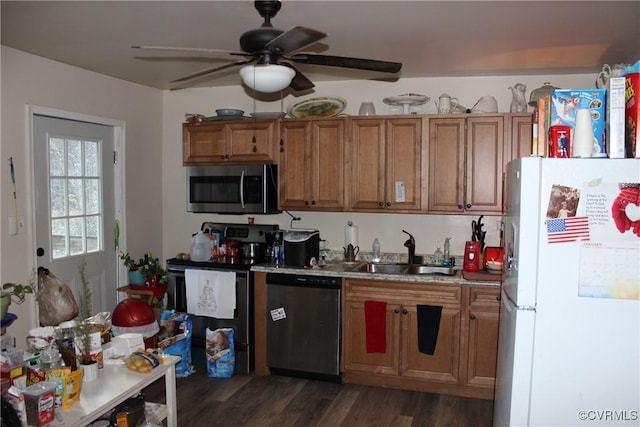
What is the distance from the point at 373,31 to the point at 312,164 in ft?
4.51

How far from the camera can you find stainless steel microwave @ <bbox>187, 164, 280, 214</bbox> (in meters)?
4.14

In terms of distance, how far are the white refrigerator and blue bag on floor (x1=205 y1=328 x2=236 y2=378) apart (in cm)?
240

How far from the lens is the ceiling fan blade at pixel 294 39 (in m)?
1.95

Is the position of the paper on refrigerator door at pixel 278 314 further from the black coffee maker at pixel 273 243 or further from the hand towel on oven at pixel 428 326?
the hand towel on oven at pixel 428 326

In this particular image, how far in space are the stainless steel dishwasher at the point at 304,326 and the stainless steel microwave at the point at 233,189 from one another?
650mm

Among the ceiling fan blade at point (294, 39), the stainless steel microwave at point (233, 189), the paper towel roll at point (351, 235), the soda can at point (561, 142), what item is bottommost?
the paper towel roll at point (351, 235)

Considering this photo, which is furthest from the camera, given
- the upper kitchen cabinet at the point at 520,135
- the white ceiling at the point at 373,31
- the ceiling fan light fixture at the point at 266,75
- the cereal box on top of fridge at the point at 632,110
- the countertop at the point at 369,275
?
the upper kitchen cabinet at the point at 520,135

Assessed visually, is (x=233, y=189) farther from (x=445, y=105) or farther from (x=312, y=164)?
(x=445, y=105)

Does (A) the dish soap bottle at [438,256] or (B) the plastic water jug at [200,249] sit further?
(B) the plastic water jug at [200,249]

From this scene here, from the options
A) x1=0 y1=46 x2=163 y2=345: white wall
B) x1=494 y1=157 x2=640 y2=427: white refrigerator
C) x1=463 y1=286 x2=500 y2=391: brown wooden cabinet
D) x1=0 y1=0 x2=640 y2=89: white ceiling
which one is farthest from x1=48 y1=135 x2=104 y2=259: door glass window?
x1=494 y1=157 x2=640 y2=427: white refrigerator

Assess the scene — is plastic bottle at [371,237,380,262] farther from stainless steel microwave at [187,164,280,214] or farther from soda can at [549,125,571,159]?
soda can at [549,125,571,159]

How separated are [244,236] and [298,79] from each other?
2176mm

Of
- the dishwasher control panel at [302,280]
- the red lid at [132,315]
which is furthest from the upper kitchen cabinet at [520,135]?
the red lid at [132,315]

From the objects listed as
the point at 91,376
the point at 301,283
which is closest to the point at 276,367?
the point at 301,283
